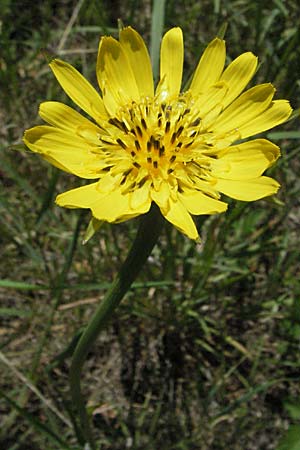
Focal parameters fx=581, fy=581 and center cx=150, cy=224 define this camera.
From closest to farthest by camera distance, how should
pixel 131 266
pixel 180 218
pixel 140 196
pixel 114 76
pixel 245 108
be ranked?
pixel 131 266 < pixel 180 218 < pixel 140 196 < pixel 245 108 < pixel 114 76

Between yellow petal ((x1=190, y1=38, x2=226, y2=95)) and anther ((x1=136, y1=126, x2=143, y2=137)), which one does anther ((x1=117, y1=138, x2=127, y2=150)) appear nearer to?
anther ((x1=136, y1=126, x2=143, y2=137))

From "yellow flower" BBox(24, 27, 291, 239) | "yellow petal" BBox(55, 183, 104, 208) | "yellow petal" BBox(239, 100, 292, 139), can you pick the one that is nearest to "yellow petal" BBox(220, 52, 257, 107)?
"yellow flower" BBox(24, 27, 291, 239)

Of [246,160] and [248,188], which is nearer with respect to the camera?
[248,188]

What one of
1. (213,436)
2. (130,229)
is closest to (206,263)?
(130,229)

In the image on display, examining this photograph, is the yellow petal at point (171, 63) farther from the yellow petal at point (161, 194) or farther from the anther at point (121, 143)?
the yellow petal at point (161, 194)

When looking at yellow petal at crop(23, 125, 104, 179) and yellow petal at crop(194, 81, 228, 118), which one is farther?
yellow petal at crop(194, 81, 228, 118)

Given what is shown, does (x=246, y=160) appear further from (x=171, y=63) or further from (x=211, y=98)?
(x=171, y=63)

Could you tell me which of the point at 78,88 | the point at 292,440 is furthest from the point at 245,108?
the point at 292,440
